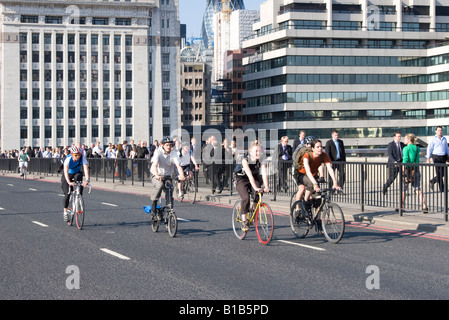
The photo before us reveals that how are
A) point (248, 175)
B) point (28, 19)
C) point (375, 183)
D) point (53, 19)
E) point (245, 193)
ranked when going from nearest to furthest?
point (248, 175) → point (245, 193) → point (375, 183) → point (28, 19) → point (53, 19)

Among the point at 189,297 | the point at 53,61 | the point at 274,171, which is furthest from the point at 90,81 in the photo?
the point at 189,297

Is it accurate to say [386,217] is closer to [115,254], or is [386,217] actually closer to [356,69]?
[115,254]

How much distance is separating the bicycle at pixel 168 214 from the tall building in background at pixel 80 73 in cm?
9194

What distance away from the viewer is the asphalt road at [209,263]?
7.45 meters

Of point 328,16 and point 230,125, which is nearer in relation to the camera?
A: point 328,16

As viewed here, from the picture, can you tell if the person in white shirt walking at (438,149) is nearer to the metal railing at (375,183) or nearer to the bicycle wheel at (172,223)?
the metal railing at (375,183)

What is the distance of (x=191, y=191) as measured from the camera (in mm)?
20453

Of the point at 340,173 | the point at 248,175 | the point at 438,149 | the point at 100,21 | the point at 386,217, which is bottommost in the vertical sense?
the point at 386,217

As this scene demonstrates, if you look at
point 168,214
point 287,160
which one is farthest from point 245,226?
point 287,160

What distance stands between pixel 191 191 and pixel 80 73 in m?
87.7

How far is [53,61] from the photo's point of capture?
10156 centimetres

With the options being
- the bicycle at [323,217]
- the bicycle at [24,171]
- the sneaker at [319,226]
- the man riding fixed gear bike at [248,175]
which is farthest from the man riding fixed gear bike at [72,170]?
the bicycle at [24,171]
